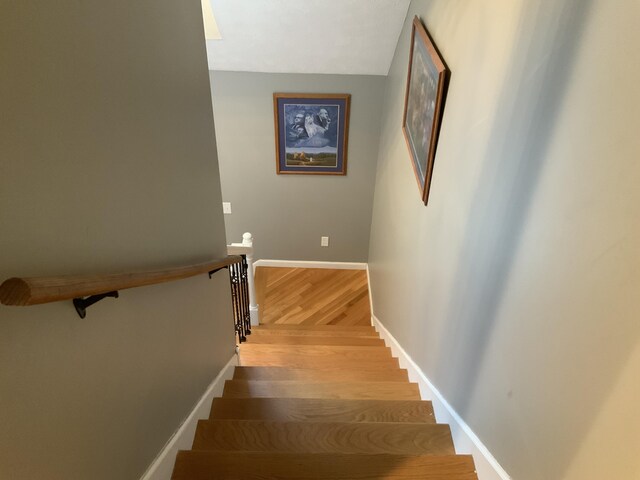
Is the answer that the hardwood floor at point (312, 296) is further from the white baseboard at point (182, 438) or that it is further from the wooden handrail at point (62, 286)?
the wooden handrail at point (62, 286)

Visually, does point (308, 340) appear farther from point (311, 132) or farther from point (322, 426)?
point (311, 132)

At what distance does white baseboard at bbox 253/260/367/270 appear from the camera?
4.54 meters

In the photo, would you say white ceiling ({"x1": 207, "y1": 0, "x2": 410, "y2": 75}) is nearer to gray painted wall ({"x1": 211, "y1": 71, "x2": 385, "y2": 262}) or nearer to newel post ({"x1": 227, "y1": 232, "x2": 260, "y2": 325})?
gray painted wall ({"x1": 211, "y1": 71, "x2": 385, "y2": 262})

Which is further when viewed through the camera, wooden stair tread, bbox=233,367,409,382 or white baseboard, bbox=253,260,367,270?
white baseboard, bbox=253,260,367,270

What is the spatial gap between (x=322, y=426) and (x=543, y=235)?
1148 millimetres

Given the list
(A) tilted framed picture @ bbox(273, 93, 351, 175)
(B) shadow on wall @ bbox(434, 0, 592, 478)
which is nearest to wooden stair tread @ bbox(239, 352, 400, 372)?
(B) shadow on wall @ bbox(434, 0, 592, 478)

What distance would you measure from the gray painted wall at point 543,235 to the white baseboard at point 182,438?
108cm

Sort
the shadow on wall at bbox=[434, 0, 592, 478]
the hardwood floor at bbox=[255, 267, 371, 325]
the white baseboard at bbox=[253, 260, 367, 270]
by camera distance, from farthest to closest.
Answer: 1. the white baseboard at bbox=[253, 260, 367, 270]
2. the hardwood floor at bbox=[255, 267, 371, 325]
3. the shadow on wall at bbox=[434, 0, 592, 478]

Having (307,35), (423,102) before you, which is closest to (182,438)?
(423,102)

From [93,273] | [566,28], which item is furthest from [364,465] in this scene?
[566,28]

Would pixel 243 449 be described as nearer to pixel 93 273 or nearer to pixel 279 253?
pixel 93 273

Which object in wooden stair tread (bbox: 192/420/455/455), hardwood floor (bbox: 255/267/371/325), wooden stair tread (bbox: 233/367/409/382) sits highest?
wooden stair tread (bbox: 192/420/455/455)

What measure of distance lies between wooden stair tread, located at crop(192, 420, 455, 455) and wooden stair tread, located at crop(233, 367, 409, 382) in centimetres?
63

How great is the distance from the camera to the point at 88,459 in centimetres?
82
